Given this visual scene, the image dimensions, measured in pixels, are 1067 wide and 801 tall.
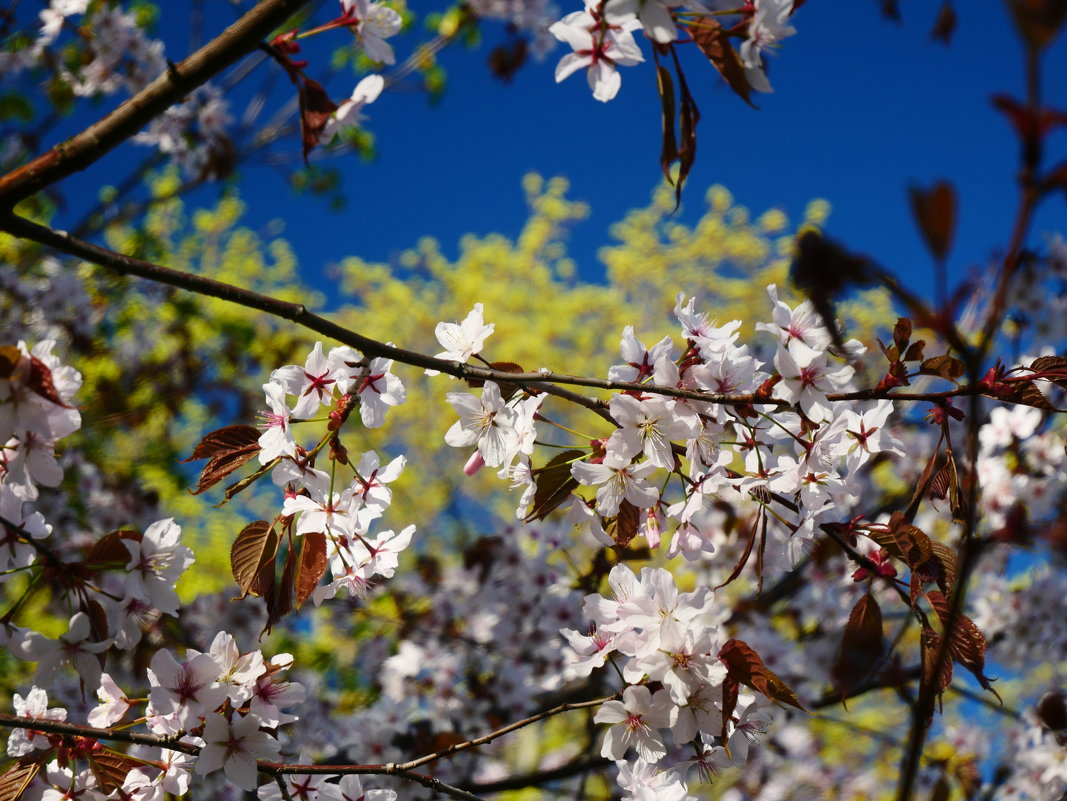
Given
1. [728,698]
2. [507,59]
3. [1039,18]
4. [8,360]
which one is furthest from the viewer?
[507,59]

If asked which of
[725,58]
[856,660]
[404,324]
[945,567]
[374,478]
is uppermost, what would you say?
[404,324]

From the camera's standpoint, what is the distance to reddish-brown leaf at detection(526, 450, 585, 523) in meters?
1.18

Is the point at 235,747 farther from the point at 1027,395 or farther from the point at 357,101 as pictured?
the point at 1027,395

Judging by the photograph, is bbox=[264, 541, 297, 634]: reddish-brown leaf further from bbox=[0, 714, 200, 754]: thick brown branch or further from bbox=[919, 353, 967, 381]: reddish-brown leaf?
bbox=[919, 353, 967, 381]: reddish-brown leaf

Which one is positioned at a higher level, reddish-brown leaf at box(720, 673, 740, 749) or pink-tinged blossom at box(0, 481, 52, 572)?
pink-tinged blossom at box(0, 481, 52, 572)

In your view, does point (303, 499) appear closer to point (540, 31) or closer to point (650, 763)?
point (650, 763)

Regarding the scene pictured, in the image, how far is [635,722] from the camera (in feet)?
3.86

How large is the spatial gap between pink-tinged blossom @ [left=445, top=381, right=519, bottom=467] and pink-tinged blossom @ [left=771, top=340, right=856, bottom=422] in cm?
38

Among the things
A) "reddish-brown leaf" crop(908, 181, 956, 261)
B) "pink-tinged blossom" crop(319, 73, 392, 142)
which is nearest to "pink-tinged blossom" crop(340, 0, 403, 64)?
"pink-tinged blossom" crop(319, 73, 392, 142)

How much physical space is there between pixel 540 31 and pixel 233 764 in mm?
3708

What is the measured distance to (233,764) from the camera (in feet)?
3.76

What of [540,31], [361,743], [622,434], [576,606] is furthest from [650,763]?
[540,31]

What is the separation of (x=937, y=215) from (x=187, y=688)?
3.73 ft

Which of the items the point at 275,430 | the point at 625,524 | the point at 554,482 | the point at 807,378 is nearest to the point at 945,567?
the point at 807,378
